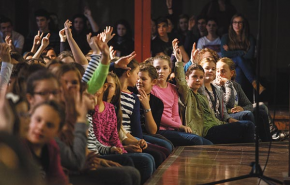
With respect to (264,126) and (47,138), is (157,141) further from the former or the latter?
(47,138)

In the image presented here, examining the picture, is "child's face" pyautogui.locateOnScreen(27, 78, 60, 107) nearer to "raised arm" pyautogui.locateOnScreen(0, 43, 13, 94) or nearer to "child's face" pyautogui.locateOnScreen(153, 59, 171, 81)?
"raised arm" pyautogui.locateOnScreen(0, 43, 13, 94)

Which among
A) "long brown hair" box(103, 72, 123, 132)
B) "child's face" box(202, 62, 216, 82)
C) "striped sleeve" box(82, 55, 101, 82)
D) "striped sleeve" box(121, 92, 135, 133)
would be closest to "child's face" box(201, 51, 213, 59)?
"child's face" box(202, 62, 216, 82)

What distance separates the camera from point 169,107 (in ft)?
17.6

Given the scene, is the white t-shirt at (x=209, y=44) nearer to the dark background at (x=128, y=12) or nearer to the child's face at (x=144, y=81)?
the dark background at (x=128, y=12)

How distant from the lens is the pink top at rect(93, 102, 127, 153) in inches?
145

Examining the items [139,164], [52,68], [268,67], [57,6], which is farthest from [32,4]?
[52,68]

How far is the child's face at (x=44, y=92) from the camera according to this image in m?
2.56

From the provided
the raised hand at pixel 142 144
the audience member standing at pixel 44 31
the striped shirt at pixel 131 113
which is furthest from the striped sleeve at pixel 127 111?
the audience member standing at pixel 44 31

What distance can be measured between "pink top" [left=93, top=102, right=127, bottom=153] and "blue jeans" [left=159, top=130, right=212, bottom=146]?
4.69 feet

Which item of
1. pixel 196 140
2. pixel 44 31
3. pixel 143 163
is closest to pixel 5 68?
pixel 143 163

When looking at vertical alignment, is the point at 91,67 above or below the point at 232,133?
above

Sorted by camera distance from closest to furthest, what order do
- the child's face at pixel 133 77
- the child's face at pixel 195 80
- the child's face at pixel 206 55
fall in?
the child's face at pixel 133 77 → the child's face at pixel 195 80 → the child's face at pixel 206 55

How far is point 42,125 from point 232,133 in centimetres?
349

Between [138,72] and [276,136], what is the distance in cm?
220
